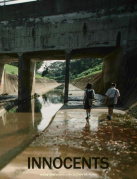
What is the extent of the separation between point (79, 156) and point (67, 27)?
43.0 feet

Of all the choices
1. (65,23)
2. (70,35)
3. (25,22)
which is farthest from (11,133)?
(25,22)

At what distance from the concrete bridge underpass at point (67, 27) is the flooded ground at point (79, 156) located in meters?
8.86

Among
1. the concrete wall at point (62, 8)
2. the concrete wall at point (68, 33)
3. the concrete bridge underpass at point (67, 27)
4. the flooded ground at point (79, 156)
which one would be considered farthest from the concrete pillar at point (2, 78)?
the flooded ground at point (79, 156)

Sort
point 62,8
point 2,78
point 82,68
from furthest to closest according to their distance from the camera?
point 82,68 → point 2,78 → point 62,8

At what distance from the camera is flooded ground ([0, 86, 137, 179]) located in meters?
3.11

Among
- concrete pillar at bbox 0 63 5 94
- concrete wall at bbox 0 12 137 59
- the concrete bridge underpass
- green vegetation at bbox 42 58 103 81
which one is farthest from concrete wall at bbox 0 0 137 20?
green vegetation at bbox 42 58 103 81

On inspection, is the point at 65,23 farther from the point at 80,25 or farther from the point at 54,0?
the point at 54,0

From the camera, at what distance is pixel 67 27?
13.8m

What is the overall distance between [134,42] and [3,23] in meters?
14.6

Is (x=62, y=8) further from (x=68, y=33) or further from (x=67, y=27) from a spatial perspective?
(x=68, y=33)

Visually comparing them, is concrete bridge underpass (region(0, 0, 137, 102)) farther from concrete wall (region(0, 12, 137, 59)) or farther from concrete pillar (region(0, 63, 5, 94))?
concrete pillar (region(0, 63, 5, 94))

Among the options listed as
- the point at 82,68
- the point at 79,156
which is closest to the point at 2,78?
the point at 79,156

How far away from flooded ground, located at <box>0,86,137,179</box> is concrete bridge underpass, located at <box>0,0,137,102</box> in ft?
29.1

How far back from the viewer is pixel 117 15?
502 inches
